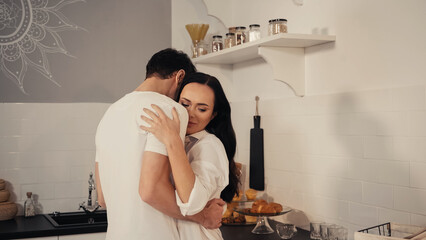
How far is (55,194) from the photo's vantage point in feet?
10.6

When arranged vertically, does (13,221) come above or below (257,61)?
below

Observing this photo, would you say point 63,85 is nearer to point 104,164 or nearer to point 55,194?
point 55,194

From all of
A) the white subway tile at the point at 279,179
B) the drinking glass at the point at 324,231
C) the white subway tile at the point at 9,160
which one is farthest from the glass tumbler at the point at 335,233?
the white subway tile at the point at 9,160

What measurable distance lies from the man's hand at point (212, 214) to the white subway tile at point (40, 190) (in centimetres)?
189

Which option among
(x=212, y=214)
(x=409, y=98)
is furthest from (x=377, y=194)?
(x=212, y=214)

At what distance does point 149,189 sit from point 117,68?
2.09m

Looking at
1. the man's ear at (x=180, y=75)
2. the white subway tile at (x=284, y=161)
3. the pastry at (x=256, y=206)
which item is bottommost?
the pastry at (x=256, y=206)

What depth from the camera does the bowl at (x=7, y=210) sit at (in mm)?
2969

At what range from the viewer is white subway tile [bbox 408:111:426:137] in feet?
6.34

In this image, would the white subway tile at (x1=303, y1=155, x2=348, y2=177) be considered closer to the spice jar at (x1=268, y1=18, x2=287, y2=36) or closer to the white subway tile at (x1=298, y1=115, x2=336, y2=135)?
the white subway tile at (x1=298, y1=115, x2=336, y2=135)

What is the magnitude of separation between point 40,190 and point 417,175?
2312 millimetres

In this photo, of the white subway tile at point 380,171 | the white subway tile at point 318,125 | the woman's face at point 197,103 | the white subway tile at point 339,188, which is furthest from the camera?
the white subway tile at point 318,125

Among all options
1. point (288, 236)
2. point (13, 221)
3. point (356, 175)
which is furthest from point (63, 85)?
point (356, 175)

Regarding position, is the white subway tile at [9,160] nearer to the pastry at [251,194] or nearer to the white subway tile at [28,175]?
the white subway tile at [28,175]
